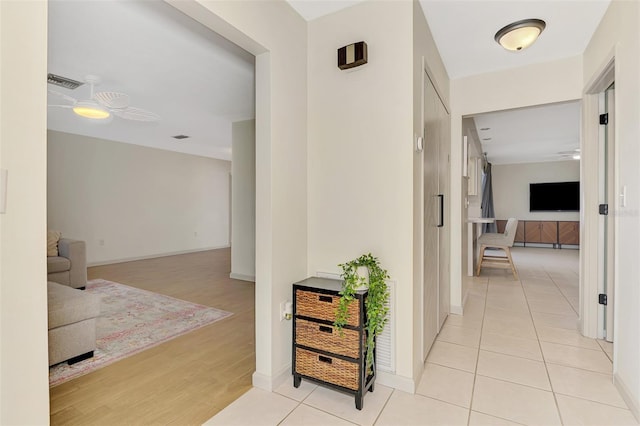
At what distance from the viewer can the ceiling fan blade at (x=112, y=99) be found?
10.2ft

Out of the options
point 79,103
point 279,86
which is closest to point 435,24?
point 279,86

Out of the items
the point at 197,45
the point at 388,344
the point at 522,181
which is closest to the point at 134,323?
the point at 388,344

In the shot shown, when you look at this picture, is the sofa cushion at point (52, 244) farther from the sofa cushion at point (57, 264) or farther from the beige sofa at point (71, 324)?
the beige sofa at point (71, 324)

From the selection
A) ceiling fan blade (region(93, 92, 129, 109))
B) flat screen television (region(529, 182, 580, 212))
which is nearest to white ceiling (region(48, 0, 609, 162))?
ceiling fan blade (region(93, 92, 129, 109))

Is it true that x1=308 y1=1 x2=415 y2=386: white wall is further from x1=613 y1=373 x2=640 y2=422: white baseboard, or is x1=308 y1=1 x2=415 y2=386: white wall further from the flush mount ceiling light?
x1=613 y1=373 x2=640 y2=422: white baseboard

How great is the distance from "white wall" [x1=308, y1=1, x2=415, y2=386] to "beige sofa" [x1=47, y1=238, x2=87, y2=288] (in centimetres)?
374

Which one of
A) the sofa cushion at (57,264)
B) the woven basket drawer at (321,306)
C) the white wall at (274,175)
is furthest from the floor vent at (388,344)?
the sofa cushion at (57,264)

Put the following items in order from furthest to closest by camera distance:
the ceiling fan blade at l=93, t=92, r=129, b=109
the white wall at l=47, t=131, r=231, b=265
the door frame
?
the white wall at l=47, t=131, r=231, b=265
the ceiling fan blade at l=93, t=92, r=129, b=109
the door frame

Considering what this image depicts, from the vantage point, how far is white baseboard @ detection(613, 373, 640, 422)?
1.68 meters

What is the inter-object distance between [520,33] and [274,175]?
208cm

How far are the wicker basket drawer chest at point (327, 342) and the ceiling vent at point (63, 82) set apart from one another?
11.3 ft

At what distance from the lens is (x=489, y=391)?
6.40ft

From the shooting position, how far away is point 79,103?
3346 mm

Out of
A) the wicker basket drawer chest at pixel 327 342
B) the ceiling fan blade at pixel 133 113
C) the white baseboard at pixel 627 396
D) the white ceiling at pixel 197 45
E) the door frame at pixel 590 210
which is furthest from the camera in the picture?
the ceiling fan blade at pixel 133 113
